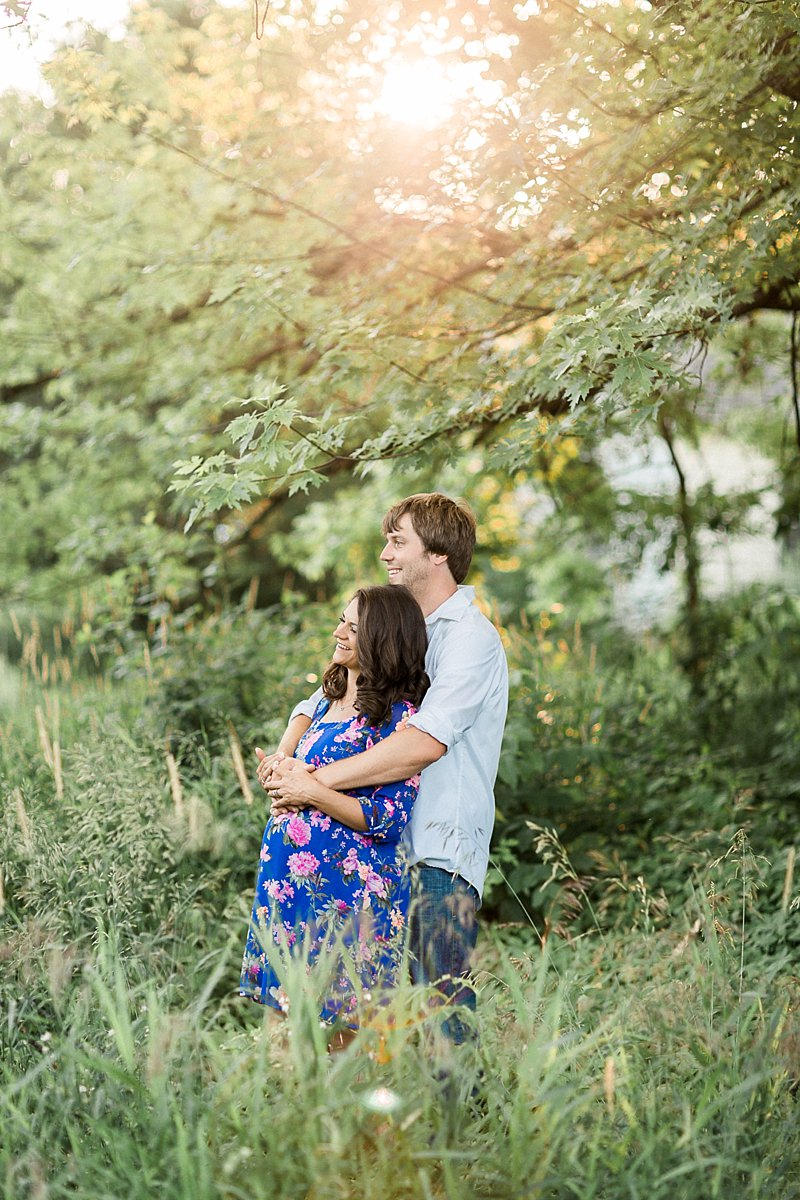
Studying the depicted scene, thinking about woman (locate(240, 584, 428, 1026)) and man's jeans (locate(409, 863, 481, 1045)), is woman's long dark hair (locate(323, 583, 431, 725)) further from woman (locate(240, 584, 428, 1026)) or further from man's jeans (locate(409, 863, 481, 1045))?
man's jeans (locate(409, 863, 481, 1045))

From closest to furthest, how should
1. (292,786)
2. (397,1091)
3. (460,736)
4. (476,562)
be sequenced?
(397,1091) → (292,786) → (460,736) → (476,562)

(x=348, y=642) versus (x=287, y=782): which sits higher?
(x=348, y=642)

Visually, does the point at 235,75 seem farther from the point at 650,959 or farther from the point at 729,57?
the point at 650,959

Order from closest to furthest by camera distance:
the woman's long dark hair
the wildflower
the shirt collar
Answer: the wildflower, the woman's long dark hair, the shirt collar

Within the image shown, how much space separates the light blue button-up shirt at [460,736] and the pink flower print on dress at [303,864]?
0.89 ft

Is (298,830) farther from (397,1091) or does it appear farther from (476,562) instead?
(476,562)

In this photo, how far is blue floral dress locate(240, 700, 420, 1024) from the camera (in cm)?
305

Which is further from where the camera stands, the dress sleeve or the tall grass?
the dress sleeve

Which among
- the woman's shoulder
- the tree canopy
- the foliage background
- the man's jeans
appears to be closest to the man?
the man's jeans

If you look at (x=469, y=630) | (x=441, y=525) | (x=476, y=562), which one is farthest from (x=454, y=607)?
(x=476, y=562)

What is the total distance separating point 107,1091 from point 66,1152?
0.19 m

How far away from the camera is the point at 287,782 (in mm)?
3059

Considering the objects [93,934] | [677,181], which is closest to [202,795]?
[93,934]

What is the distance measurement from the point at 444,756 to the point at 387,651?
13.5 inches
